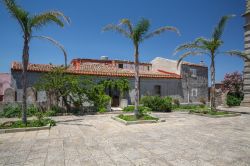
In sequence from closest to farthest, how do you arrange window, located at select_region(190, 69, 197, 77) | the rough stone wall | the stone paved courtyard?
the stone paved courtyard, the rough stone wall, window, located at select_region(190, 69, 197, 77)

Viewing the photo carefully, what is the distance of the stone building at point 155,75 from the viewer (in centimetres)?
1867

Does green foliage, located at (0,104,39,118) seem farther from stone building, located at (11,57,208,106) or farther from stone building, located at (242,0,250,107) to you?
stone building, located at (242,0,250,107)

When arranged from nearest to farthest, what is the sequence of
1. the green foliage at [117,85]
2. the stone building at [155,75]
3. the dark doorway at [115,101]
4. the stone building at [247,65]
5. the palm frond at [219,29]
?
the palm frond at [219,29] → the stone building at [155,75] → the green foliage at [117,85] → the stone building at [247,65] → the dark doorway at [115,101]

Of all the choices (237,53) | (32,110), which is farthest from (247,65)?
(32,110)

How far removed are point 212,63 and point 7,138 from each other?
13.6 metres

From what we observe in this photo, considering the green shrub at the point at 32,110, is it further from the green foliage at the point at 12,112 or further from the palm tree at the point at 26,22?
the palm tree at the point at 26,22

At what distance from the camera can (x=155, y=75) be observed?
885 inches

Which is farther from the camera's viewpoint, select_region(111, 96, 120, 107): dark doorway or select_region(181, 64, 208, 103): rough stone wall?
select_region(181, 64, 208, 103): rough stone wall

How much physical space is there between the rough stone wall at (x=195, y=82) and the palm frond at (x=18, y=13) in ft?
63.1

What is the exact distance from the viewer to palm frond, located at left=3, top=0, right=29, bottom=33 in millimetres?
9227

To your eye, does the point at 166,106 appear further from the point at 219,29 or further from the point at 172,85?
the point at 219,29

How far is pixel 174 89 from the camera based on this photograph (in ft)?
78.1

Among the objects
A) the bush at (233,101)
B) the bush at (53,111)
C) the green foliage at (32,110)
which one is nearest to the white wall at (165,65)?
the bush at (233,101)

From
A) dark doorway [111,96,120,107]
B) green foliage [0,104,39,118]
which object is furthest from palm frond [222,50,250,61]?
green foliage [0,104,39,118]
